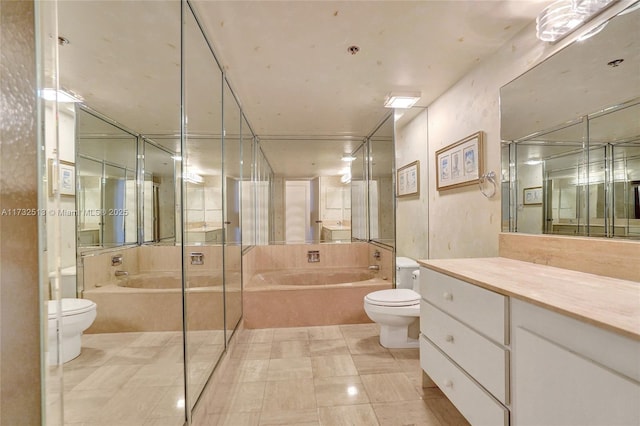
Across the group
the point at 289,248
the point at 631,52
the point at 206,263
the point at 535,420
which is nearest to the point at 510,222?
the point at 631,52

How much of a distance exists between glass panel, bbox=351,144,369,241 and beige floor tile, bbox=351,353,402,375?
1.77 m

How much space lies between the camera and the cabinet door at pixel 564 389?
69 centimetres

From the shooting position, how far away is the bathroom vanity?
72 cm

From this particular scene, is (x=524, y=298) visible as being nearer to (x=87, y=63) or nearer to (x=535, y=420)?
(x=535, y=420)

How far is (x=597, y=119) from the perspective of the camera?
1.29m

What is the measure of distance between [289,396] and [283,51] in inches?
88.1

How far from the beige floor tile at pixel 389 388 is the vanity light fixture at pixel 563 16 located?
2.20 m

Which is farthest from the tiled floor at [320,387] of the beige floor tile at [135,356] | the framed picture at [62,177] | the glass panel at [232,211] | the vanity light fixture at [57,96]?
the vanity light fixture at [57,96]

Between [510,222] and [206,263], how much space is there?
2.06 metres

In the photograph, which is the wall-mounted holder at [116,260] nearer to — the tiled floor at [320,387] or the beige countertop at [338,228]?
the tiled floor at [320,387]

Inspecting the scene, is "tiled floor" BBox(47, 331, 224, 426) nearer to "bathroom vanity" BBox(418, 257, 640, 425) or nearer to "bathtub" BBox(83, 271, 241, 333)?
"bathtub" BBox(83, 271, 241, 333)

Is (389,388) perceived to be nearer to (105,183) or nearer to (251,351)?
(251,351)

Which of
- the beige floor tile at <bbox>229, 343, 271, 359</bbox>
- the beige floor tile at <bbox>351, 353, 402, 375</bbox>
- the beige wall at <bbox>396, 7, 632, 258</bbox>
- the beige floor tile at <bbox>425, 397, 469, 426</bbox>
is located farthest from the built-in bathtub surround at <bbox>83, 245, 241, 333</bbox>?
the beige wall at <bbox>396, 7, 632, 258</bbox>

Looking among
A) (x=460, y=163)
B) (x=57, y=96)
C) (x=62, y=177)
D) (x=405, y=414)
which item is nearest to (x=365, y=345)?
(x=405, y=414)
